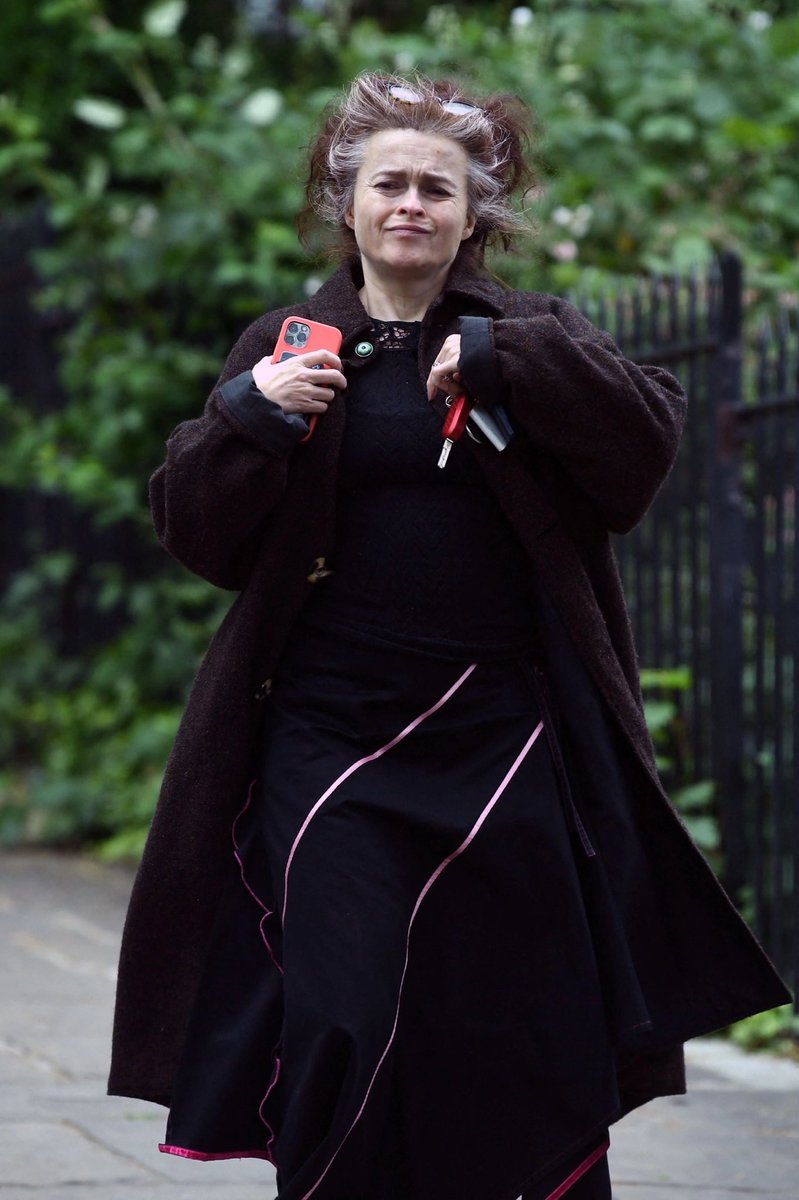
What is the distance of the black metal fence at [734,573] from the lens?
4812 mm

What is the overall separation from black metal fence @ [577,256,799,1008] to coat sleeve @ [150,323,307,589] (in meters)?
2.26

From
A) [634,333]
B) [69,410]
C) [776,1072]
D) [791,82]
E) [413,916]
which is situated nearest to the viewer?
[413,916]

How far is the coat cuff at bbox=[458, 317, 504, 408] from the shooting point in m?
2.70

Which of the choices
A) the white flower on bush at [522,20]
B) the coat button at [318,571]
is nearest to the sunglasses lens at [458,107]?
the coat button at [318,571]

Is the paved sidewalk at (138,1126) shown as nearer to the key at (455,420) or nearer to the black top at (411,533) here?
the black top at (411,533)

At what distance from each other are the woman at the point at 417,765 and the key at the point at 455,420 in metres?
0.03

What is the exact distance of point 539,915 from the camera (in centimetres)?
283

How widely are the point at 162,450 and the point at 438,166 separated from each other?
441cm

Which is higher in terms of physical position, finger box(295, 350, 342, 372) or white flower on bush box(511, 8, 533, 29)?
white flower on bush box(511, 8, 533, 29)

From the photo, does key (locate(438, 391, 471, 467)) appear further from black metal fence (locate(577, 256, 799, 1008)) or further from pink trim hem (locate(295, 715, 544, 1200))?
black metal fence (locate(577, 256, 799, 1008))

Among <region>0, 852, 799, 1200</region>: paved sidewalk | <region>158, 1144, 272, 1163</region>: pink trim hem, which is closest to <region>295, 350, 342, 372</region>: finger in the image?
<region>158, 1144, 272, 1163</region>: pink trim hem

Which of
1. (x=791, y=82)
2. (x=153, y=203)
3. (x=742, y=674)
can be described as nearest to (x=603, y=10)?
(x=791, y=82)

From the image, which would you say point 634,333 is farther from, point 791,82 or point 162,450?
point 162,450

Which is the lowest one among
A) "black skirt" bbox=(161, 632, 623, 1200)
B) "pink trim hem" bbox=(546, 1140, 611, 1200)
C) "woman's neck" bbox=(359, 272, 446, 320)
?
"pink trim hem" bbox=(546, 1140, 611, 1200)
